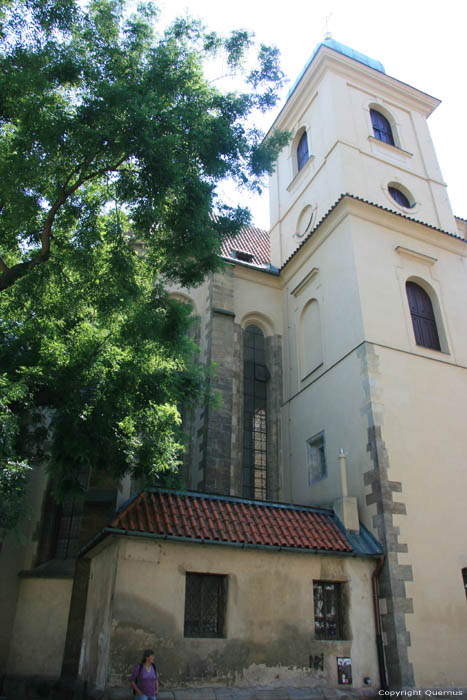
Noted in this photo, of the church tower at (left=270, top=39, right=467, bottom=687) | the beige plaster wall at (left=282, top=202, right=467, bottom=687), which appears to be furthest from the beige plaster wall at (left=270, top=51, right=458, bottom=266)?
the beige plaster wall at (left=282, top=202, right=467, bottom=687)

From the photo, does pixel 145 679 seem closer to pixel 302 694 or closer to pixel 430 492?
pixel 302 694

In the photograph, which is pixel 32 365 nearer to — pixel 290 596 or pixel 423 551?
pixel 290 596

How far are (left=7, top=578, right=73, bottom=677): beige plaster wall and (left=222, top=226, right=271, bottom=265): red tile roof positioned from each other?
12.2 metres

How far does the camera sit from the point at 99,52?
1055 cm

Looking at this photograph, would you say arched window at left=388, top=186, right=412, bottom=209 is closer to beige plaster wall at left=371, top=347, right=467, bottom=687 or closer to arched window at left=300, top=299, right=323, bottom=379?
arched window at left=300, top=299, right=323, bottom=379

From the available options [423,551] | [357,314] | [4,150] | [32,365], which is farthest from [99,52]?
[423,551]

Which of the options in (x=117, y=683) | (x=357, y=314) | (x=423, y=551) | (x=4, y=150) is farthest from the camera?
(x=357, y=314)

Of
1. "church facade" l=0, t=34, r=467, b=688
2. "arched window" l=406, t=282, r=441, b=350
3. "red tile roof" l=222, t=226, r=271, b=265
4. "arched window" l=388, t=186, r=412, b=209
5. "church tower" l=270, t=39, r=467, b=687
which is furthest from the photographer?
"red tile roof" l=222, t=226, r=271, b=265

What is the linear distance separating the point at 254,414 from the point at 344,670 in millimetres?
8019

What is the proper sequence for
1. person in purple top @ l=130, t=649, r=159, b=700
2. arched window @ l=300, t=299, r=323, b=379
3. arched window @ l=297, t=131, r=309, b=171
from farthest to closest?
arched window @ l=297, t=131, r=309, b=171, arched window @ l=300, t=299, r=323, b=379, person in purple top @ l=130, t=649, r=159, b=700

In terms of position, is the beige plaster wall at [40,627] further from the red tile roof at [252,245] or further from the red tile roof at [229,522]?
the red tile roof at [252,245]

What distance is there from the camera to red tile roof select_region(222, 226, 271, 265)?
21.1 metres

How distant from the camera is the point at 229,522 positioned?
10930mm

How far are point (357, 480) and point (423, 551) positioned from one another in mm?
2012
